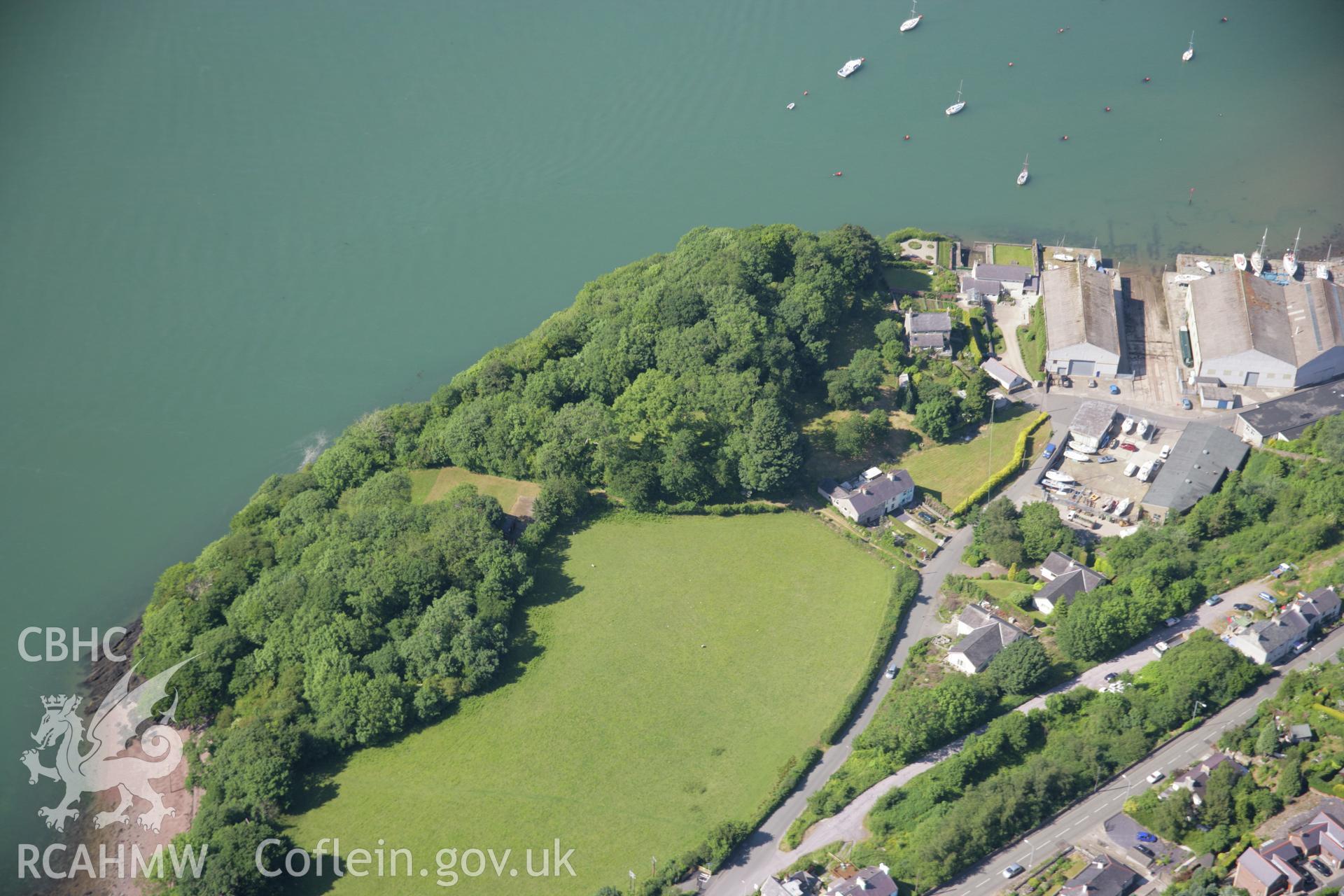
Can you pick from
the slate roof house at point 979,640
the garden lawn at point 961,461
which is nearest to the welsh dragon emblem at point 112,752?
the slate roof house at point 979,640

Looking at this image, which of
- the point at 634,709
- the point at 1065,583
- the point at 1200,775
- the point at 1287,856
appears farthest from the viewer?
the point at 1065,583

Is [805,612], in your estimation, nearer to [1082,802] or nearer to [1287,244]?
[1082,802]

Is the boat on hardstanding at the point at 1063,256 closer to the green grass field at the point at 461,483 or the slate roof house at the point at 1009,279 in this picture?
the slate roof house at the point at 1009,279

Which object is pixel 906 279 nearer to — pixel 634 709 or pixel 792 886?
pixel 634 709

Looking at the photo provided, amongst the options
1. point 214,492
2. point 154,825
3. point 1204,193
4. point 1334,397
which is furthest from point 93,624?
point 1204,193

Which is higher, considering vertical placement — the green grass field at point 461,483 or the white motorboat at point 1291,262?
the white motorboat at point 1291,262

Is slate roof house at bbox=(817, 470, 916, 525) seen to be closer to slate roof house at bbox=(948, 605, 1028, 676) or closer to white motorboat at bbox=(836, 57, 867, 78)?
slate roof house at bbox=(948, 605, 1028, 676)

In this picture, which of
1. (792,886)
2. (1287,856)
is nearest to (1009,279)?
(1287,856)
